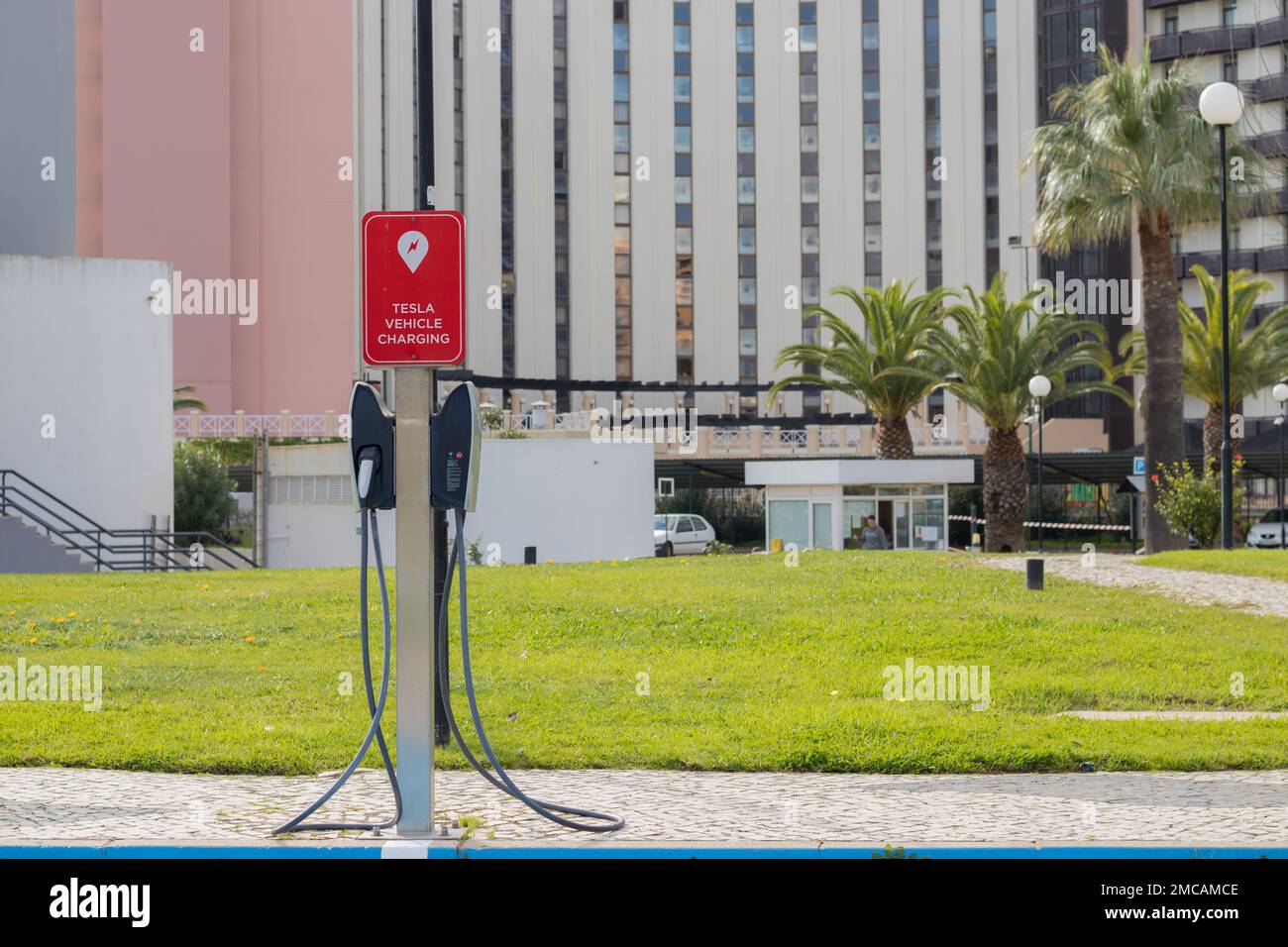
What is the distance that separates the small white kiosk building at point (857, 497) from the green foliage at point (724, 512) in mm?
25788

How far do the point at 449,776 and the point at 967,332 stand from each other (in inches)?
1250

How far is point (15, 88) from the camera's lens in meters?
36.0

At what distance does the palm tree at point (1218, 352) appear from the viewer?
43.0 metres

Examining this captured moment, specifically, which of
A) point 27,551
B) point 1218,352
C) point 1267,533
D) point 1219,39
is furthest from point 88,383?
point 1219,39

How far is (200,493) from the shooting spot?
43281mm

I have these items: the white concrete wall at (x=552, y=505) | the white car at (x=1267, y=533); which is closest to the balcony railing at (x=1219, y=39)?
the white car at (x=1267, y=533)

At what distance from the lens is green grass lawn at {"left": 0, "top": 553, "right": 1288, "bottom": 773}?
33.2ft

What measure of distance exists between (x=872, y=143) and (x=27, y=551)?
6778cm

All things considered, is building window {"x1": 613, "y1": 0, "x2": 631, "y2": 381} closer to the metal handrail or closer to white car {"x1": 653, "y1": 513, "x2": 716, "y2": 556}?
white car {"x1": 653, "y1": 513, "x2": 716, "y2": 556}

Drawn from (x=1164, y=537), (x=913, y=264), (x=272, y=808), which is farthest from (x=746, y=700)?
(x=913, y=264)

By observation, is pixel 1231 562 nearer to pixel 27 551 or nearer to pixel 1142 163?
pixel 1142 163

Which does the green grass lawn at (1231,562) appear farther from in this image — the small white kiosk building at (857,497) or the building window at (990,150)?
the building window at (990,150)
